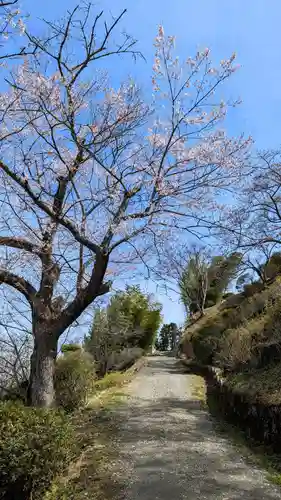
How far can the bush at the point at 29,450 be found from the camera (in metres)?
5.79

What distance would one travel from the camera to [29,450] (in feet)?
19.5

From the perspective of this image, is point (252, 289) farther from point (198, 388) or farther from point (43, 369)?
point (43, 369)

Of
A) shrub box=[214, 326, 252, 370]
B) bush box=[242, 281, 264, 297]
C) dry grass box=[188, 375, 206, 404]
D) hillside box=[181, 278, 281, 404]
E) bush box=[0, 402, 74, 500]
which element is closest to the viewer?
bush box=[0, 402, 74, 500]

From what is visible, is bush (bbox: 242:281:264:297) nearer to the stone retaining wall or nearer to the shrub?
the shrub

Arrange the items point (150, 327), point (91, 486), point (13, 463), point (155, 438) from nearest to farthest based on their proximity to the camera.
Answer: point (13, 463) < point (91, 486) < point (155, 438) < point (150, 327)

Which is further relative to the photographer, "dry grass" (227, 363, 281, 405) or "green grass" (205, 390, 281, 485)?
"dry grass" (227, 363, 281, 405)

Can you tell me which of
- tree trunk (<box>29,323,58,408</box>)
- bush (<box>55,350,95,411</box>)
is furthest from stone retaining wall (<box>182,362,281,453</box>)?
tree trunk (<box>29,323,58,408</box>)

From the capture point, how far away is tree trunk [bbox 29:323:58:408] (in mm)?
8727

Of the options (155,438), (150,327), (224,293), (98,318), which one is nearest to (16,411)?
(155,438)

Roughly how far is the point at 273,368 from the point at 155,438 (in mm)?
3061

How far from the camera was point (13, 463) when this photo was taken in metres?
5.73

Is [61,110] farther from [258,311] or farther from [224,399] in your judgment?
[258,311]

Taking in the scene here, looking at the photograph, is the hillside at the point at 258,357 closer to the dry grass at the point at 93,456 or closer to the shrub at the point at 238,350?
the shrub at the point at 238,350

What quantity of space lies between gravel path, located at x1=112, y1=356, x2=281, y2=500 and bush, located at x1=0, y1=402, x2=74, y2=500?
3.31 feet
